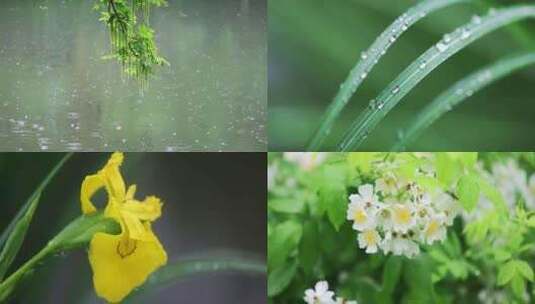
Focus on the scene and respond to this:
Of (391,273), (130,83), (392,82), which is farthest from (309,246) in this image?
(130,83)

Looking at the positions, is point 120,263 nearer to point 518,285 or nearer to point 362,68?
point 362,68

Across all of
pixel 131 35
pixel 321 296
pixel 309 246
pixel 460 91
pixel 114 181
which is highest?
pixel 131 35

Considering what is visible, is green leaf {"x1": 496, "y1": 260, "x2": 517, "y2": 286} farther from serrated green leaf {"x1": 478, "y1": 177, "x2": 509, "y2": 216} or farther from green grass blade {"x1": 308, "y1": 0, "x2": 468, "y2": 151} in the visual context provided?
green grass blade {"x1": 308, "y1": 0, "x2": 468, "y2": 151}

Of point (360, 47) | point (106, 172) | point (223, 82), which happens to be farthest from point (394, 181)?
point (106, 172)

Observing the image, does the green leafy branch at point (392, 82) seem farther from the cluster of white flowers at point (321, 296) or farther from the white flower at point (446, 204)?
the cluster of white flowers at point (321, 296)

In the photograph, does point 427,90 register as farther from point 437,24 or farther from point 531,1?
point 531,1
